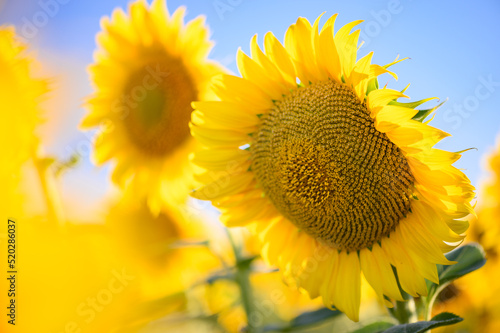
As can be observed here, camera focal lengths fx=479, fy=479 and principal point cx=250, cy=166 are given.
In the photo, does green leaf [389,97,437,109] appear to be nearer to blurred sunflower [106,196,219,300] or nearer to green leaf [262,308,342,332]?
green leaf [262,308,342,332]

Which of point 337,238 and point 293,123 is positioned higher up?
point 293,123

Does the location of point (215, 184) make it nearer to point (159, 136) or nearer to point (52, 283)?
point (52, 283)

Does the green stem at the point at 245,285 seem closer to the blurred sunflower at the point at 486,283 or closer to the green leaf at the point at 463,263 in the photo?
the green leaf at the point at 463,263

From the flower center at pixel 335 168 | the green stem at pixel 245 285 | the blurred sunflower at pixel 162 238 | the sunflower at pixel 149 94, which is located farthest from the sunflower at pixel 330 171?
the blurred sunflower at pixel 162 238

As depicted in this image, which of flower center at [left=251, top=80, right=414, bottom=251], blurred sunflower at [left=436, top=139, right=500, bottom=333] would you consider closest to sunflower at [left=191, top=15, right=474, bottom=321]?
flower center at [left=251, top=80, right=414, bottom=251]

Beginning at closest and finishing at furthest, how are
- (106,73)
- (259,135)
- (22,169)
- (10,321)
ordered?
(259,135)
(10,321)
(22,169)
(106,73)

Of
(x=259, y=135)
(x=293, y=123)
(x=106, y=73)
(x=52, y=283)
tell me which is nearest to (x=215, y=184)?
(x=259, y=135)

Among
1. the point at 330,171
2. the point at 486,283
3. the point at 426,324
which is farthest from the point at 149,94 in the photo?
the point at 486,283
